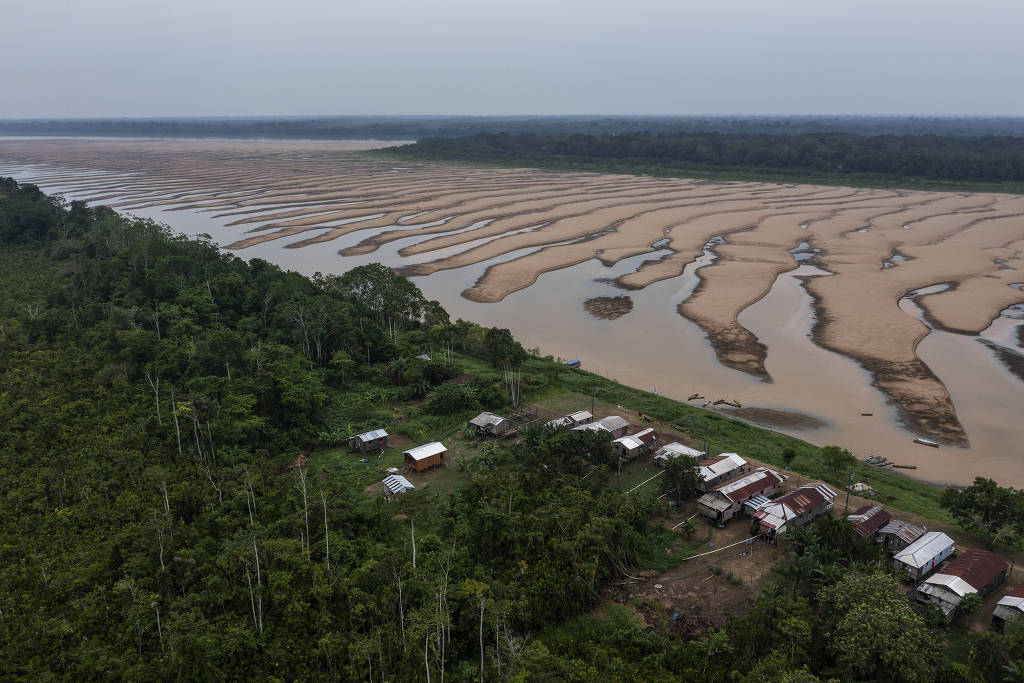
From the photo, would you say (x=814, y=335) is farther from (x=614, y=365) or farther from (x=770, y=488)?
(x=770, y=488)

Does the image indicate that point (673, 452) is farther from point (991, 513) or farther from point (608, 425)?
point (991, 513)

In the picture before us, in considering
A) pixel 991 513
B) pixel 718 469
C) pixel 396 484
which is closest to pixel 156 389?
pixel 396 484

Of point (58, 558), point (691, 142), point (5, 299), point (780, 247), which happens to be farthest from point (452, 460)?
point (691, 142)

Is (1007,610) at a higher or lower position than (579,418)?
lower

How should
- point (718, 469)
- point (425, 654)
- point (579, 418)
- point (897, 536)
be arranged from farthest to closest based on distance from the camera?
1. point (579, 418)
2. point (718, 469)
3. point (897, 536)
4. point (425, 654)

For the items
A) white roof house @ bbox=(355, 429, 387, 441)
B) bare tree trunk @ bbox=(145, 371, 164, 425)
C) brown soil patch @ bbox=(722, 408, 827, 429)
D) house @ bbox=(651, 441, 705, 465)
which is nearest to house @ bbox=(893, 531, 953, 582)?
house @ bbox=(651, 441, 705, 465)

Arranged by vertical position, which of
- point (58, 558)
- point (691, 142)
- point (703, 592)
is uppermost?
point (691, 142)

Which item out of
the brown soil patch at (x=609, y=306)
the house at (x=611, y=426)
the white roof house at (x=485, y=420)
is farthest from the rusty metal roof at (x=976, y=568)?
the brown soil patch at (x=609, y=306)

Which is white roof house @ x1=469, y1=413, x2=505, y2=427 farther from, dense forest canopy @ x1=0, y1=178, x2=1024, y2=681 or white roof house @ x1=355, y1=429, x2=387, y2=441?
white roof house @ x1=355, y1=429, x2=387, y2=441
